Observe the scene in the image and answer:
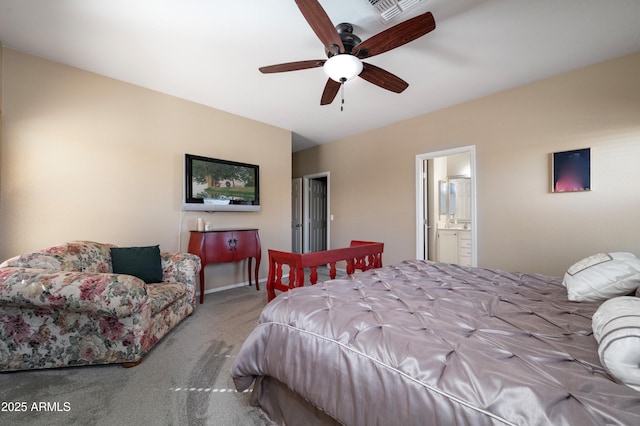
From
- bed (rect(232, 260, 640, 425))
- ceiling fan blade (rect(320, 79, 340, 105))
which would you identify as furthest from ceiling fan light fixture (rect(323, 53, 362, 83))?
bed (rect(232, 260, 640, 425))

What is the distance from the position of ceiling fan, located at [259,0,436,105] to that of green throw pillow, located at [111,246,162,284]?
6.86ft

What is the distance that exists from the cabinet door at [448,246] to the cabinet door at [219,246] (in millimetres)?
3582

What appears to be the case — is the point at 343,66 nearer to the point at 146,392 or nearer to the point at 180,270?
the point at 180,270

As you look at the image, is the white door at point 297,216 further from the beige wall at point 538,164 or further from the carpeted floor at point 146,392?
the carpeted floor at point 146,392

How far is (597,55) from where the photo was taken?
7.92 feet

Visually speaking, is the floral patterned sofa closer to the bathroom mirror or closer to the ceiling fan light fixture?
the ceiling fan light fixture

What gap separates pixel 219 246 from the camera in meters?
3.27

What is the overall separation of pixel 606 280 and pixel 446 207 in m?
3.83

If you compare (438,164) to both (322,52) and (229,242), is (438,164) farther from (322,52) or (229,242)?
(229,242)

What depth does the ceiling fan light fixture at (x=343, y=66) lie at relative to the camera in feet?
6.15

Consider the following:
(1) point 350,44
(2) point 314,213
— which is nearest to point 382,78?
(1) point 350,44

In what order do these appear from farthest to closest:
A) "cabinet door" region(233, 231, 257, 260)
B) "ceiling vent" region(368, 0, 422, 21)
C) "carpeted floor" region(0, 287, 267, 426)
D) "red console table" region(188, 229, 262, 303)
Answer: "cabinet door" region(233, 231, 257, 260) < "red console table" region(188, 229, 262, 303) < "ceiling vent" region(368, 0, 422, 21) < "carpeted floor" region(0, 287, 267, 426)

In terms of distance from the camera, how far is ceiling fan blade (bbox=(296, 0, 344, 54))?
1.47m

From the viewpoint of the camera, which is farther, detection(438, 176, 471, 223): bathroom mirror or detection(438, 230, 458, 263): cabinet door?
detection(438, 176, 471, 223): bathroom mirror
